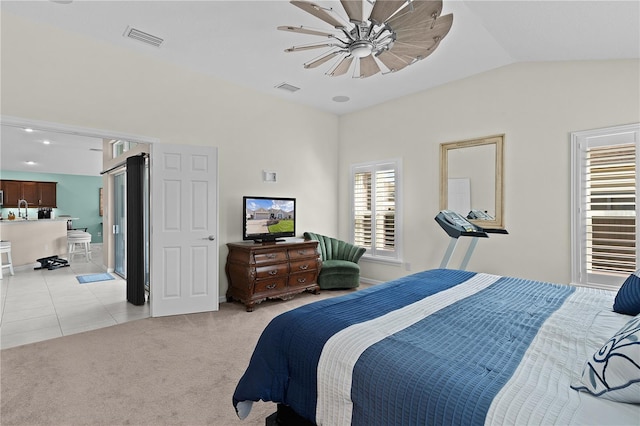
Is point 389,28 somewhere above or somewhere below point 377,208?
above

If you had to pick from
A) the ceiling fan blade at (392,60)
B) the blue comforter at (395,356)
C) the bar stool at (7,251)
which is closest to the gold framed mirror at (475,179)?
the ceiling fan blade at (392,60)

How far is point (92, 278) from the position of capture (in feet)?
20.0

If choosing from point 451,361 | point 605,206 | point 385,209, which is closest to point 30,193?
point 385,209

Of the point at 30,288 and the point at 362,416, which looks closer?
the point at 362,416

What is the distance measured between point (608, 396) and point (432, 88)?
4.53 metres

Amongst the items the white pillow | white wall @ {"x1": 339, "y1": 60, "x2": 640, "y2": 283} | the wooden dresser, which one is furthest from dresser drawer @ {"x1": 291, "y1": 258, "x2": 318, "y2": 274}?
the white pillow

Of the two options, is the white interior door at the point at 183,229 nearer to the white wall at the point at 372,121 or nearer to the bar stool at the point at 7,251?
the white wall at the point at 372,121

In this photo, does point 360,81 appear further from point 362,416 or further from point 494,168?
point 362,416

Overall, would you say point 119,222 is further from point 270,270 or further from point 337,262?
point 337,262

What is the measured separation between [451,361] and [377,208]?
4.35 meters

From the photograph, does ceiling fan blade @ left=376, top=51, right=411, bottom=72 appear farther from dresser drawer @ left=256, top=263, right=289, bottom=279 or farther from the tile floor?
the tile floor

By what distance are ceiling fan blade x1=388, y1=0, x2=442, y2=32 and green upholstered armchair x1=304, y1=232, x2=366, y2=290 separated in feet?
11.5

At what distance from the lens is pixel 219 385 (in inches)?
96.1

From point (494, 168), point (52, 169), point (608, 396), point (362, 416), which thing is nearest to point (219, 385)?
point (362, 416)
